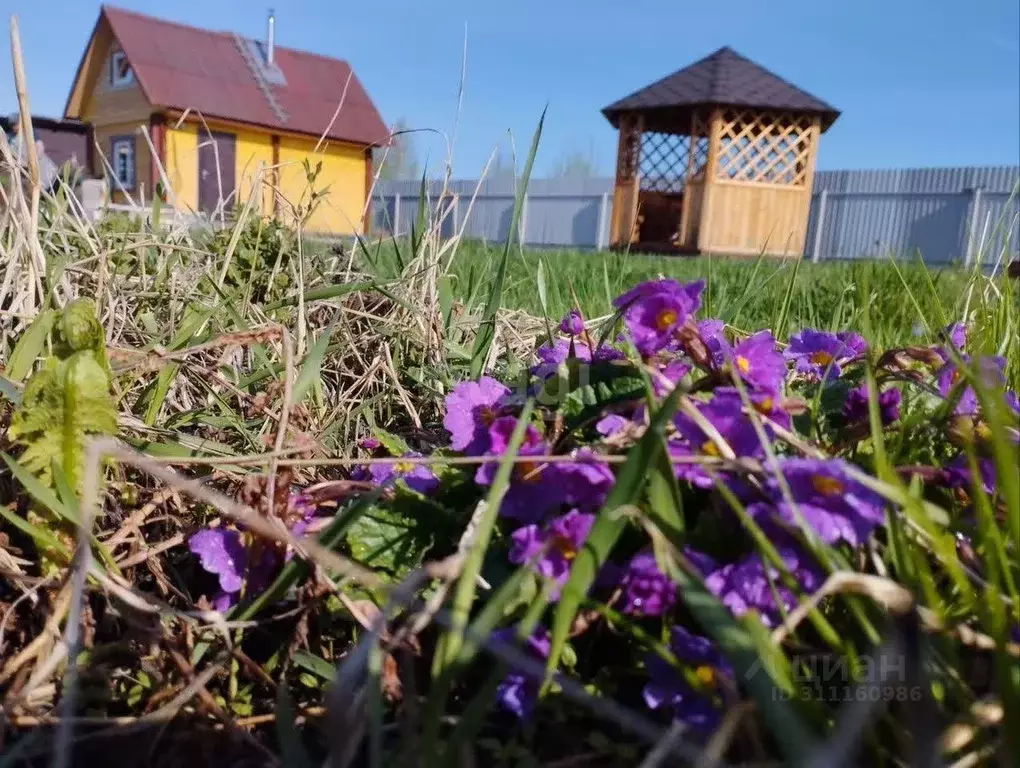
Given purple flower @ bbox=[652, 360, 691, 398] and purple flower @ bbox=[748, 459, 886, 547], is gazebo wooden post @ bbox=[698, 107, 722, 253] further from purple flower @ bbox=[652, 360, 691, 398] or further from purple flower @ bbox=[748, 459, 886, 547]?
purple flower @ bbox=[748, 459, 886, 547]

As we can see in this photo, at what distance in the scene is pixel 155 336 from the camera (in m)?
1.40

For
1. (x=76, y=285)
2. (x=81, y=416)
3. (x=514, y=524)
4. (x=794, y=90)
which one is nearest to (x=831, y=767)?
(x=514, y=524)

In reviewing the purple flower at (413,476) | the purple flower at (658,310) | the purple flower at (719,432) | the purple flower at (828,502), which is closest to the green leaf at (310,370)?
the purple flower at (413,476)

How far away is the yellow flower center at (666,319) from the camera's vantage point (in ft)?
2.90

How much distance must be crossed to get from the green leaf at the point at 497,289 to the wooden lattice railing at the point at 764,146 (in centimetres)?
1156

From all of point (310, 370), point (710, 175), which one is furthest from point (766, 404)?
point (710, 175)

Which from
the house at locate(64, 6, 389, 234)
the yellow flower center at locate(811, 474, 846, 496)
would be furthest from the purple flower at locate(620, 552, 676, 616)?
the house at locate(64, 6, 389, 234)

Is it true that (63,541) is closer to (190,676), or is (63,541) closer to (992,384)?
(190,676)

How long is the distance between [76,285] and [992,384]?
144 cm

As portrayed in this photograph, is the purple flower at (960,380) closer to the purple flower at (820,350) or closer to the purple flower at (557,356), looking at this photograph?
the purple flower at (820,350)

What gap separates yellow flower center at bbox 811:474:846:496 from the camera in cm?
64

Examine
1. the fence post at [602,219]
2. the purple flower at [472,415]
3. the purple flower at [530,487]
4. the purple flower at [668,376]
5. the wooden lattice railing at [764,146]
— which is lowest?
the purple flower at [530,487]

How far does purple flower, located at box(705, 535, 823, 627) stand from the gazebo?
37.9 feet

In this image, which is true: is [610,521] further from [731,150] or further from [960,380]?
[731,150]
